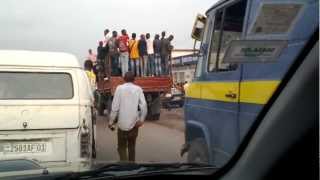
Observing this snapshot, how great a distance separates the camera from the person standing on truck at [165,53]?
65.0ft

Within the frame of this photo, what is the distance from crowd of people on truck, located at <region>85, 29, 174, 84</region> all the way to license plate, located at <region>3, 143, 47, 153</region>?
12925mm

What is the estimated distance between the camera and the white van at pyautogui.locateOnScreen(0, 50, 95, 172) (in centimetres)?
695

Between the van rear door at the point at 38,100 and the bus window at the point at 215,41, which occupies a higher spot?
the bus window at the point at 215,41

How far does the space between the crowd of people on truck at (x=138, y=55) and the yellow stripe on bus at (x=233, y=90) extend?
13354 mm

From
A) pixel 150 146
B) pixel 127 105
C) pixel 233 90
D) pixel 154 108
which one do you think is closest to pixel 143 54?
pixel 154 108

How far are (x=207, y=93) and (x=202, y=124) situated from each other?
307 millimetres

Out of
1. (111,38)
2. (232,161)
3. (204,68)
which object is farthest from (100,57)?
(232,161)

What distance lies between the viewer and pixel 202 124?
580 cm

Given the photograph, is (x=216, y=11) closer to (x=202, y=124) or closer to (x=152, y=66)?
(x=202, y=124)

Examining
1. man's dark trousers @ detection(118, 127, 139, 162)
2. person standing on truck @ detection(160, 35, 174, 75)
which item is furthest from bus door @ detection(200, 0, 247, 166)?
person standing on truck @ detection(160, 35, 174, 75)

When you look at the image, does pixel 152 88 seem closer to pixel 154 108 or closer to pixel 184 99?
pixel 154 108

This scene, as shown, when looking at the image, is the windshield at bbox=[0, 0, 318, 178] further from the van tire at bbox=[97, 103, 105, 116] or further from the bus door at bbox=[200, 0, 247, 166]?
the van tire at bbox=[97, 103, 105, 116]

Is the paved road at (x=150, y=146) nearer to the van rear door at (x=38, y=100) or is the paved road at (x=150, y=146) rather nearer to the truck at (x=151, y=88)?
the van rear door at (x=38, y=100)

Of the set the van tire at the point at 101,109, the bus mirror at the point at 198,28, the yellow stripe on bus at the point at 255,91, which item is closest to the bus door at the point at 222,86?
the yellow stripe on bus at the point at 255,91
